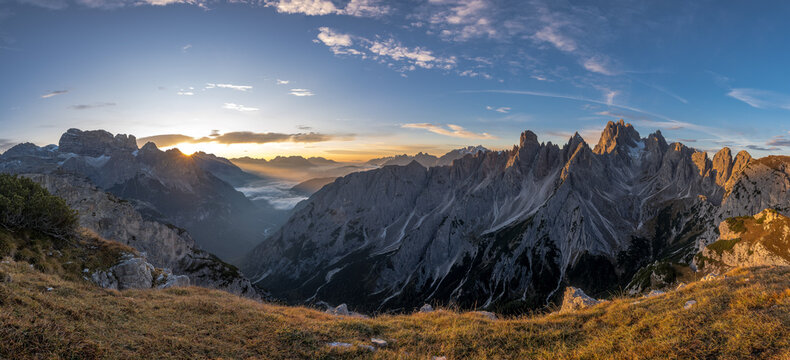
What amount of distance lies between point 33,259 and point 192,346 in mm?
21146

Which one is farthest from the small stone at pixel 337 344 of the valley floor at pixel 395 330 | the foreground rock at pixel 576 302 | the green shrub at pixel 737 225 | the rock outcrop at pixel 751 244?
the green shrub at pixel 737 225

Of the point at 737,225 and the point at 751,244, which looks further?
the point at 737,225

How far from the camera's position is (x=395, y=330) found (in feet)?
60.0

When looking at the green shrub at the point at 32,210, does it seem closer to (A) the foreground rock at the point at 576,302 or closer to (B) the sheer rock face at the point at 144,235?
(A) the foreground rock at the point at 576,302

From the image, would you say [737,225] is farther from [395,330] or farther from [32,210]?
[32,210]

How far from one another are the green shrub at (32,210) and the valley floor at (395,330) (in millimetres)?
12622

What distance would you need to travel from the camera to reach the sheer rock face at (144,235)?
324ft

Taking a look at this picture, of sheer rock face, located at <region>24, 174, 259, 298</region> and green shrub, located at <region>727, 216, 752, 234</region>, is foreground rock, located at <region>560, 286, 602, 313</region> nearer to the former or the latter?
sheer rock face, located at <region>24, 174, 259, 298</region>

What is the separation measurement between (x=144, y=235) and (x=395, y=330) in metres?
131

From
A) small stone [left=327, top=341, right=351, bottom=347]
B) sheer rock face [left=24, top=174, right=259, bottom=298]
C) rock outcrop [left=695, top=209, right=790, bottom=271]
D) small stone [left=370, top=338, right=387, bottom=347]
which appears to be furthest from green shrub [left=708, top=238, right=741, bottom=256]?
sheer rock face [left=24, top=174, right=259, bottom=298]

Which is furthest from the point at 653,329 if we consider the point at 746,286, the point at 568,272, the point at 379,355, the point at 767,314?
the point at 568,272

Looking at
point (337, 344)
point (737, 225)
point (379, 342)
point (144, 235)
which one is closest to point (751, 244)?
point (737, 225)

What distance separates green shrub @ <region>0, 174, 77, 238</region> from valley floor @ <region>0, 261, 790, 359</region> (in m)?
12.6

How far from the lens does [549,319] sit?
719 inches
